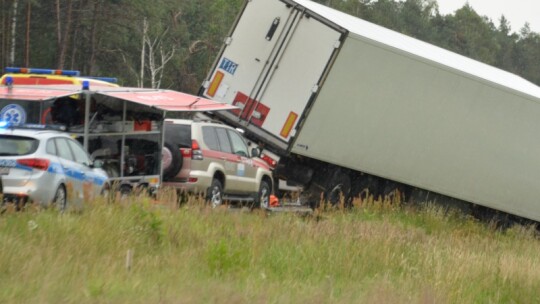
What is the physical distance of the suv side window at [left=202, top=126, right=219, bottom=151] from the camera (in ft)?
69.9

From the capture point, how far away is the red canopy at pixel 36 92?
683 inches

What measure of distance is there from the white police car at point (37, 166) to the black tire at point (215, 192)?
424 centimetres

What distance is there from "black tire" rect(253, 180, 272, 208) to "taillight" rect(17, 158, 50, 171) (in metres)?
7.98

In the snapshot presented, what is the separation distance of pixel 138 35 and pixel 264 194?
31997mm

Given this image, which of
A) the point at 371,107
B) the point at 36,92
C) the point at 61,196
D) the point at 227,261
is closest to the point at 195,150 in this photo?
the point at 36,92

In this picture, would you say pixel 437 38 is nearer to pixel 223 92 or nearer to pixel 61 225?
pixel 223 92

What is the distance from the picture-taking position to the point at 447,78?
23.5m

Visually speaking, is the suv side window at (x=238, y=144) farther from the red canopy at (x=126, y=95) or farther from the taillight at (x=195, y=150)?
the red canopy at (x=126, y=95)

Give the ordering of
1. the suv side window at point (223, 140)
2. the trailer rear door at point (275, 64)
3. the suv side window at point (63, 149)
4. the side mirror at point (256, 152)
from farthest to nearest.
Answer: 1. the side mirror at point (256, 152)
2. the trailer rear door at point (275, 64)
3. the suv side window at point (223, 140)
4. the suv side window at point (63, 149)

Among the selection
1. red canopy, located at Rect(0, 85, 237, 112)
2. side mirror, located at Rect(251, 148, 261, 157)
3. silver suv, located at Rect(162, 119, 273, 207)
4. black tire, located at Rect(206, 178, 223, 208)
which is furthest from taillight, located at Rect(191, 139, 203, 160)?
side mirror, located at Rect(251, 148, 261, 157)

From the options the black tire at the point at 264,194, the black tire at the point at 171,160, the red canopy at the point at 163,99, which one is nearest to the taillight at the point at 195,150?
the black tire at the point at 171,160

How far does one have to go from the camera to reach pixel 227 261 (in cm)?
1159

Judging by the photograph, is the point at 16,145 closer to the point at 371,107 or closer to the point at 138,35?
the point at 371,107

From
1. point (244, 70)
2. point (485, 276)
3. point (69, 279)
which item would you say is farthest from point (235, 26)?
point (69, 279)
